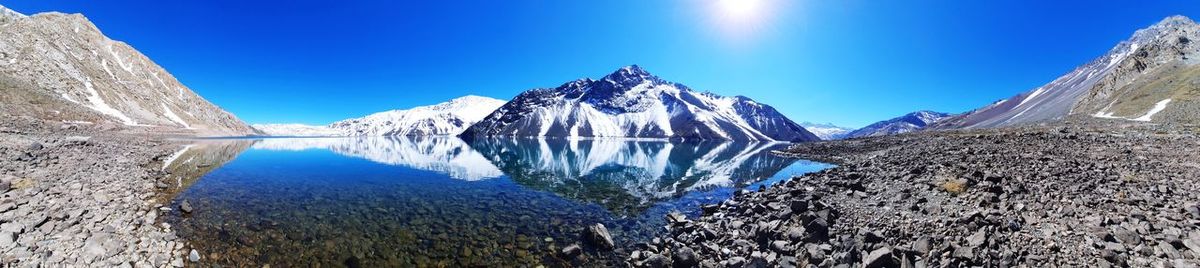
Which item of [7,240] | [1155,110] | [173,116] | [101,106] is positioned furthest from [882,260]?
[173,116]

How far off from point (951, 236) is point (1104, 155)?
23097 mm

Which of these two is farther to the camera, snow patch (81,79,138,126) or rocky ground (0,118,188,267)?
snow patch (81,79,138,126)

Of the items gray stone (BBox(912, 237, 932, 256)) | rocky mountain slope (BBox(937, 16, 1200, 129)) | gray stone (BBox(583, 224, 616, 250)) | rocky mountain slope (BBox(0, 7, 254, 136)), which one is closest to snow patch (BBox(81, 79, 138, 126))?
rocky mountain slope (BBox(0, 7, 254, 136))

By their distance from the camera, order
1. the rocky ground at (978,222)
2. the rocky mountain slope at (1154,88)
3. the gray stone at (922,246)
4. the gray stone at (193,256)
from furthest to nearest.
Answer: the rocky mountain slope at (1154,88)
the gray stone at (193,256)
the gray stone at (922,246)
the rocky ground at (978,222)

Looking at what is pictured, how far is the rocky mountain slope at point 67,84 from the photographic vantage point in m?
107

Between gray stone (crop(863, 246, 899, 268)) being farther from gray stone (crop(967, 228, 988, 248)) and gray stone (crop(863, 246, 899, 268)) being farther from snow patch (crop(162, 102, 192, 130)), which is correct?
snow patch (crop(162, 102, 192, 130))

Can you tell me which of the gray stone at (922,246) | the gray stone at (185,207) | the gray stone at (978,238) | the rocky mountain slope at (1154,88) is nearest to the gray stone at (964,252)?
the gray stone at (978,238)

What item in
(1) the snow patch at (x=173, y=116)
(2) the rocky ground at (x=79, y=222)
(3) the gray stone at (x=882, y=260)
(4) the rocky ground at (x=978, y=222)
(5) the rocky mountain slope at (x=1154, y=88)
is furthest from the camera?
(1) the snow patch at (x=173, y=116)

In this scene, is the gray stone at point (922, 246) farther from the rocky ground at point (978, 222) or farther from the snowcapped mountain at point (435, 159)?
the snowcapped mountain at point (435, 159)

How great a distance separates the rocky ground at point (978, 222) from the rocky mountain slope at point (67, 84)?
470ft

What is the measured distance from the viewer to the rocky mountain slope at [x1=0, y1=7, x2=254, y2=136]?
107m

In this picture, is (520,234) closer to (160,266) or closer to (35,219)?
(160,266)

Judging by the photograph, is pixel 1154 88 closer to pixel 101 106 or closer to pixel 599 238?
pixel 599 238

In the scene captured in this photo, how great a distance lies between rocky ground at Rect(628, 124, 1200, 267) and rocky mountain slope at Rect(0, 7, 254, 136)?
14328 centimetres
